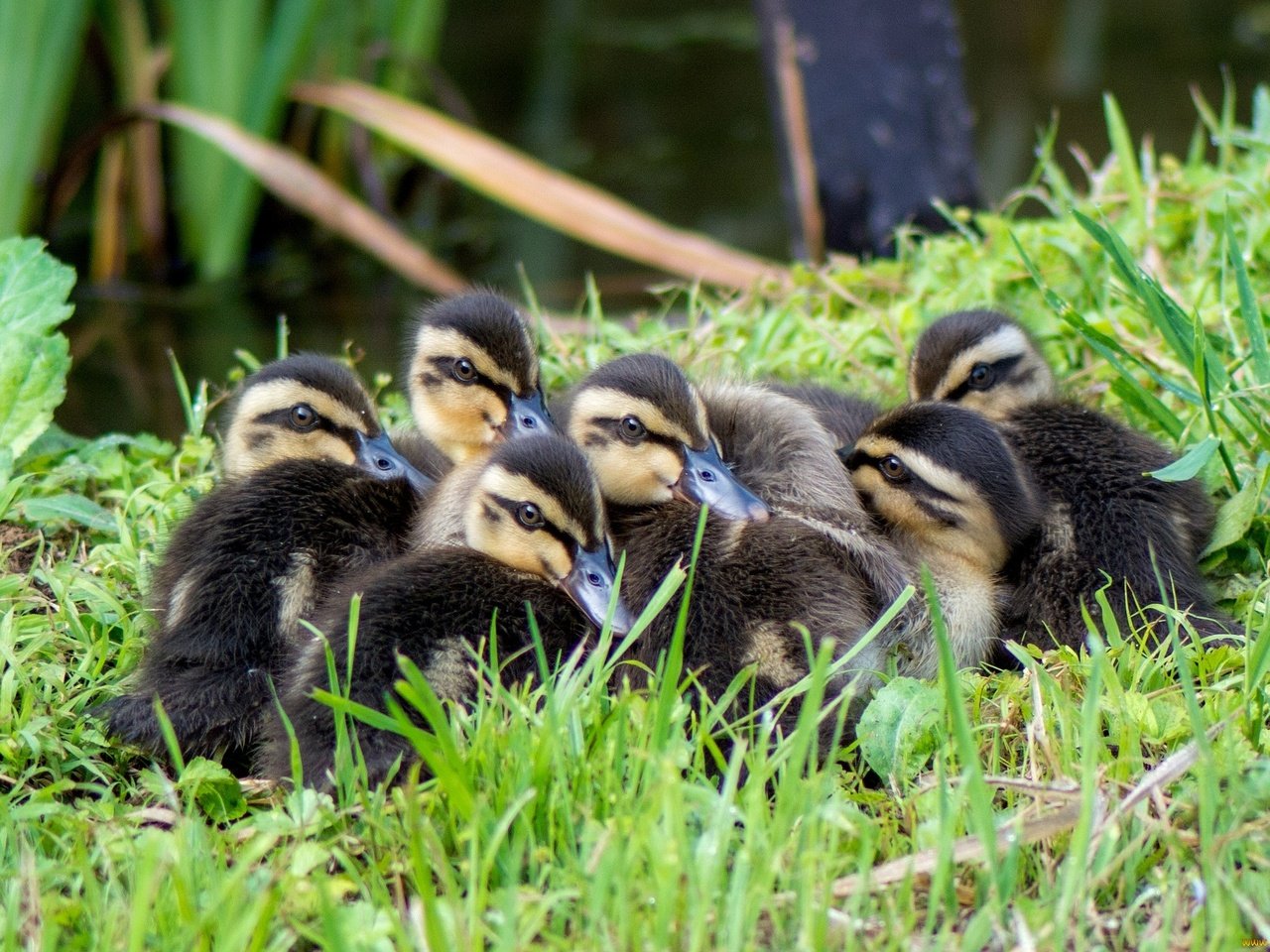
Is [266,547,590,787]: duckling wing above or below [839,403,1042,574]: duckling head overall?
below

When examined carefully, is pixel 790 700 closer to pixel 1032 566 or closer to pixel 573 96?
pixel 1032 566

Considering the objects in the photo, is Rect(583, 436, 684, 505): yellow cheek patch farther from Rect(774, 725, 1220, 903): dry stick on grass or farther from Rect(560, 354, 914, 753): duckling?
Rect(774, 725, 1220, 903): dry stick on grass

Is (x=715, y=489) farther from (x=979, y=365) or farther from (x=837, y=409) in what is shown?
(x=979, y=365)

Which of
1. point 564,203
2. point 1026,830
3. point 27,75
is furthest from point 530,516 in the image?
point 27,75

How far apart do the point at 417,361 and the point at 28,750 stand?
1.38 meters

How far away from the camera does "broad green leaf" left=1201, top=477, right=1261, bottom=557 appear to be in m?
3.32

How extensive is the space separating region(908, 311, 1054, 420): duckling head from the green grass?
330mm

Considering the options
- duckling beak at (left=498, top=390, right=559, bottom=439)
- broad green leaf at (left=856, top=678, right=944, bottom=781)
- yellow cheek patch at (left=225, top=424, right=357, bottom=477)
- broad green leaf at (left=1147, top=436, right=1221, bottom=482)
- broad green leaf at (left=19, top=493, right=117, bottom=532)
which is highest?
broad green leaf at (left=1147, top=436, right=1221, bottom=482)

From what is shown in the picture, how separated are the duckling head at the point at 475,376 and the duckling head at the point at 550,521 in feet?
1.87

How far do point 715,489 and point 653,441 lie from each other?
181mm

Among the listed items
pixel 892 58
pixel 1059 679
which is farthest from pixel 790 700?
pixel 892 58

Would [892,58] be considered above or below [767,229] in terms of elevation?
above

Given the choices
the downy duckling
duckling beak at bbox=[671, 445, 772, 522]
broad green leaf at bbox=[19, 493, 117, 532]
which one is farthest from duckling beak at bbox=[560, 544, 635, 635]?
broad green leaf at bbox=[19, 493, 117, 532]

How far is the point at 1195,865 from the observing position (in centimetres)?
223
